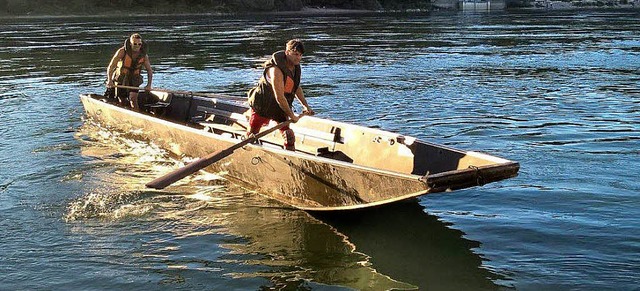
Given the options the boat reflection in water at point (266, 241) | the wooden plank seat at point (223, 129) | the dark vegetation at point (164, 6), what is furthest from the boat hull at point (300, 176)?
the dark vegetation at point (164, 6)

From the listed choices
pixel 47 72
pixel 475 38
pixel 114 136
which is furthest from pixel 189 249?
pixel 475 38

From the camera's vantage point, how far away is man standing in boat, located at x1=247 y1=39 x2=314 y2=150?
8.24 m

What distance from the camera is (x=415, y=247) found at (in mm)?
7340

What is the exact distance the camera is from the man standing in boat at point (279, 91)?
824 cm

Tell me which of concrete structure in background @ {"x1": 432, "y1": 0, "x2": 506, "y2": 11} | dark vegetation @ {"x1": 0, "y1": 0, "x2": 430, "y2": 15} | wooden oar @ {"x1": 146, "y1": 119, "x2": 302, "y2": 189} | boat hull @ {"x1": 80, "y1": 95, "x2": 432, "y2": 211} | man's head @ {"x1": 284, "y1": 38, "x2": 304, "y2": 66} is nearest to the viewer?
boat hull @ {"x1": 80, "y1": 95, "x2": 432, "y2": 211}

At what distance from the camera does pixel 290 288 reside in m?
6.41

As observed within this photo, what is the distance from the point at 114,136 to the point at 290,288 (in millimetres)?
7210

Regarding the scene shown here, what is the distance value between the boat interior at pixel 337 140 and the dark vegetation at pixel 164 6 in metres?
64.1

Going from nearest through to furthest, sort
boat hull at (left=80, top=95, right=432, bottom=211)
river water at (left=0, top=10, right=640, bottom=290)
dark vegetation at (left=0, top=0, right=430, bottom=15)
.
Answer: river water at (left=0, top=10, right=640, bottom=290) → boat hull at (left=80, top=95, right=432, bottom=211) → dark vegetation at (left=0, top=0, right=430, bottom=15)

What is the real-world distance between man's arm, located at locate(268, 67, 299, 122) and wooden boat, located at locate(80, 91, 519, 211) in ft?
1.60

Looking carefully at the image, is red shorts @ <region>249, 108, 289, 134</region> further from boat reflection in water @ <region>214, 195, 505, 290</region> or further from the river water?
boat reflection in water @ <region>214, 195, 505, 290</region>

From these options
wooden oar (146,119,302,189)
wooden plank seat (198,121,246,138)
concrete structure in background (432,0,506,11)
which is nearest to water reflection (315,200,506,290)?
wooden oar (146,119,302,189)

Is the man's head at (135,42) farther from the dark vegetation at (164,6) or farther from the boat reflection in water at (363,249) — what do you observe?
the dark vegetation at (164,6)

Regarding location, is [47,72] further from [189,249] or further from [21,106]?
[189,249]
